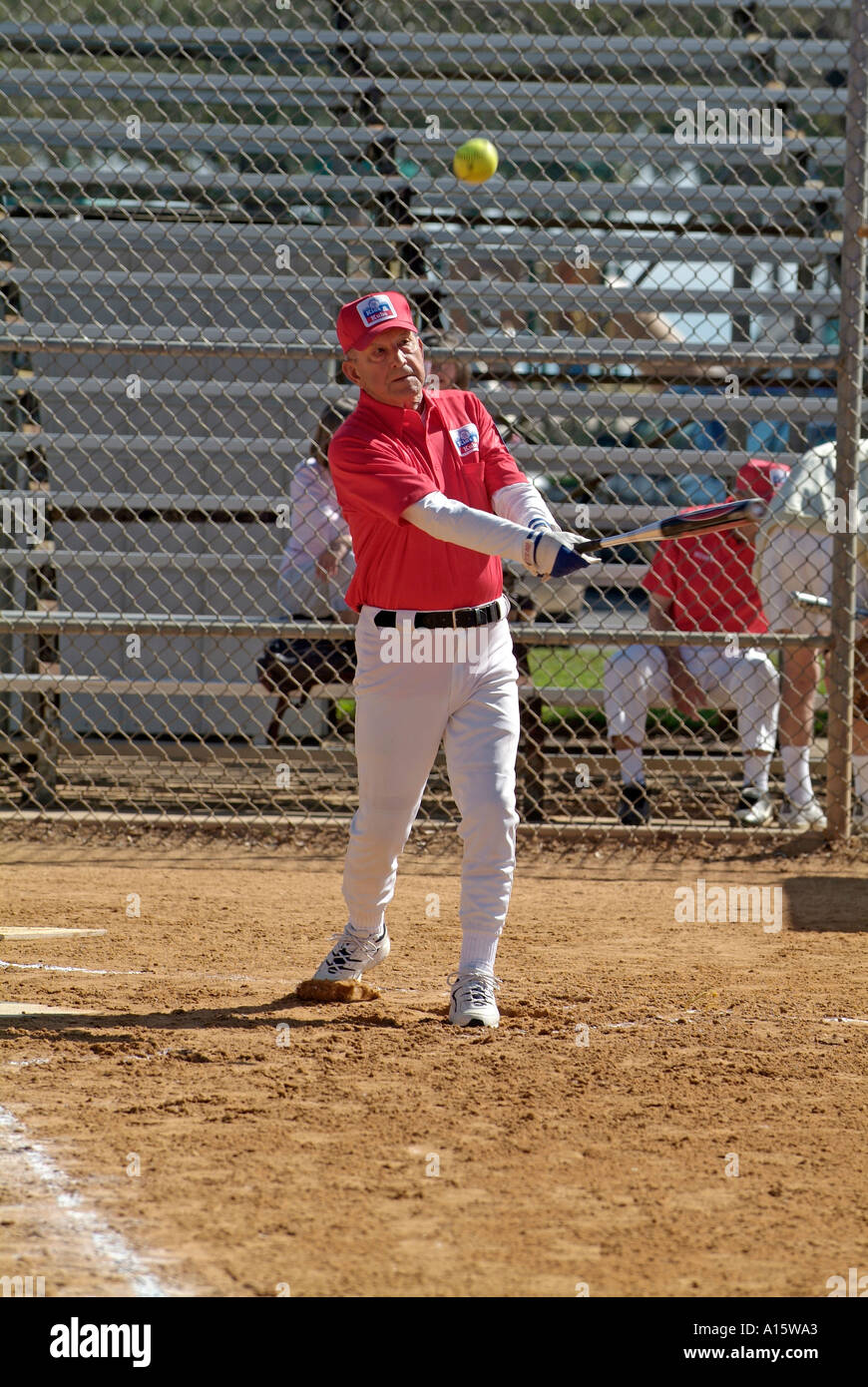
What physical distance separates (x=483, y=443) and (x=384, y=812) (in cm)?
104

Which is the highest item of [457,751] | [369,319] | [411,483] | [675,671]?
[369,319]

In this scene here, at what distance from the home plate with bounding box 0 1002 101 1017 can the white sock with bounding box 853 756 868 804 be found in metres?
3.88

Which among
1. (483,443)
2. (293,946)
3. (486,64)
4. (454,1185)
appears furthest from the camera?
(486,64)

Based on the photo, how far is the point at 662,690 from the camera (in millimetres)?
6676

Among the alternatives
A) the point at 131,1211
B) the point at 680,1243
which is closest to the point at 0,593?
the point at 131,1211

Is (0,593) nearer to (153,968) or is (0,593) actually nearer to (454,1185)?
(153,968)

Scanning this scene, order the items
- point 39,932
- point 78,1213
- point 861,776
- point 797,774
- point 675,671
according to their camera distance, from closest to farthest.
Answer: point 78,1213, point 39,932, point 861,776, point 797,774, point 675,671

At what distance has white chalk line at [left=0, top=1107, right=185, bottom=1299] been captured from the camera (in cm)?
217

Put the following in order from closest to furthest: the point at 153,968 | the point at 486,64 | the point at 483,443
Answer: the point at 483,443 → the point at 153,968 → the point at 486,64

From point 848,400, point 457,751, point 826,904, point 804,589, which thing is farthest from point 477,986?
point 804,589

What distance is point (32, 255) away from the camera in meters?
8.86

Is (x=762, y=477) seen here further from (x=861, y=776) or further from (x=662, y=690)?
(x=861, y=776)

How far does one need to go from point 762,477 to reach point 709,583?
1.90 ft

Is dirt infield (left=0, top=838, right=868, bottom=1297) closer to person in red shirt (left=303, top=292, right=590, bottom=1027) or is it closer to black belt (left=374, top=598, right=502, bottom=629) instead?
person in red shirt (left=303, top=292, right=590, bottom=1027)
